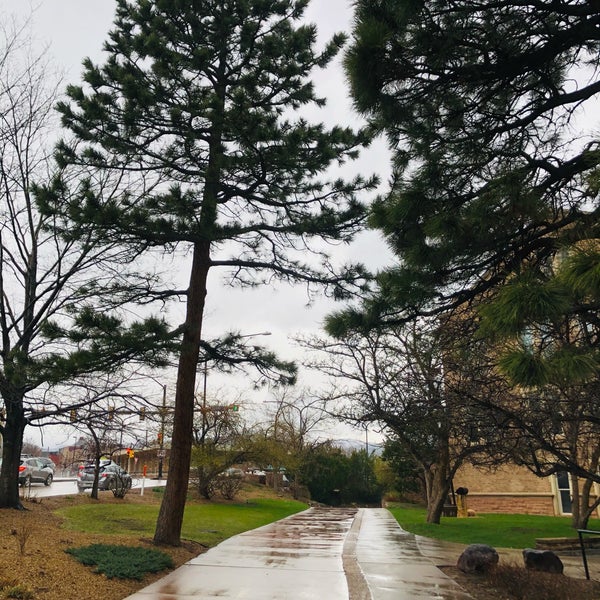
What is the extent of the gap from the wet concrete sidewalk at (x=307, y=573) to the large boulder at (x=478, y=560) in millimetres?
468

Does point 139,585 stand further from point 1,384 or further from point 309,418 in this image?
point 309,418

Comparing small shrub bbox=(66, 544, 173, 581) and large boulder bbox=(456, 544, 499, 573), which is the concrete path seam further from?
small shrub bbox=(66, 544, 173, 581)

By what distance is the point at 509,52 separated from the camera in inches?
174

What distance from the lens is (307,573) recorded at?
7.97m

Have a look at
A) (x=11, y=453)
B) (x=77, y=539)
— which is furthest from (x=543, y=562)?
(x=11, y=453)

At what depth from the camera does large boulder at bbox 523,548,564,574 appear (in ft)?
27.5

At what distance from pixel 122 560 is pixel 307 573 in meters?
2.72

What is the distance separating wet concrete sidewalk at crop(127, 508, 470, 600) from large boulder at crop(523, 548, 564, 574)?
149 cm

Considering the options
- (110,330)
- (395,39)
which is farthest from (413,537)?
(395,39)

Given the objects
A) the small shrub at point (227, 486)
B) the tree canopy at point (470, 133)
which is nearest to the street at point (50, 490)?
the small shrub at point (227, 486)

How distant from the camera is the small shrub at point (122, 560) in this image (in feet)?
22.6

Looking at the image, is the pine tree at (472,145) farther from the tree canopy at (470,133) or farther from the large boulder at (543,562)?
the large boulder at (543,562)

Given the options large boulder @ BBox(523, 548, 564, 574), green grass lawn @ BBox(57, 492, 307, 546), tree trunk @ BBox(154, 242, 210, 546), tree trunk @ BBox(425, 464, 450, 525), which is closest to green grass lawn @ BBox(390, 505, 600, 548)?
tree trunk @ BBox(425, 464, 450, 525)

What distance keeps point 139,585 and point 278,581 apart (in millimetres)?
1874
